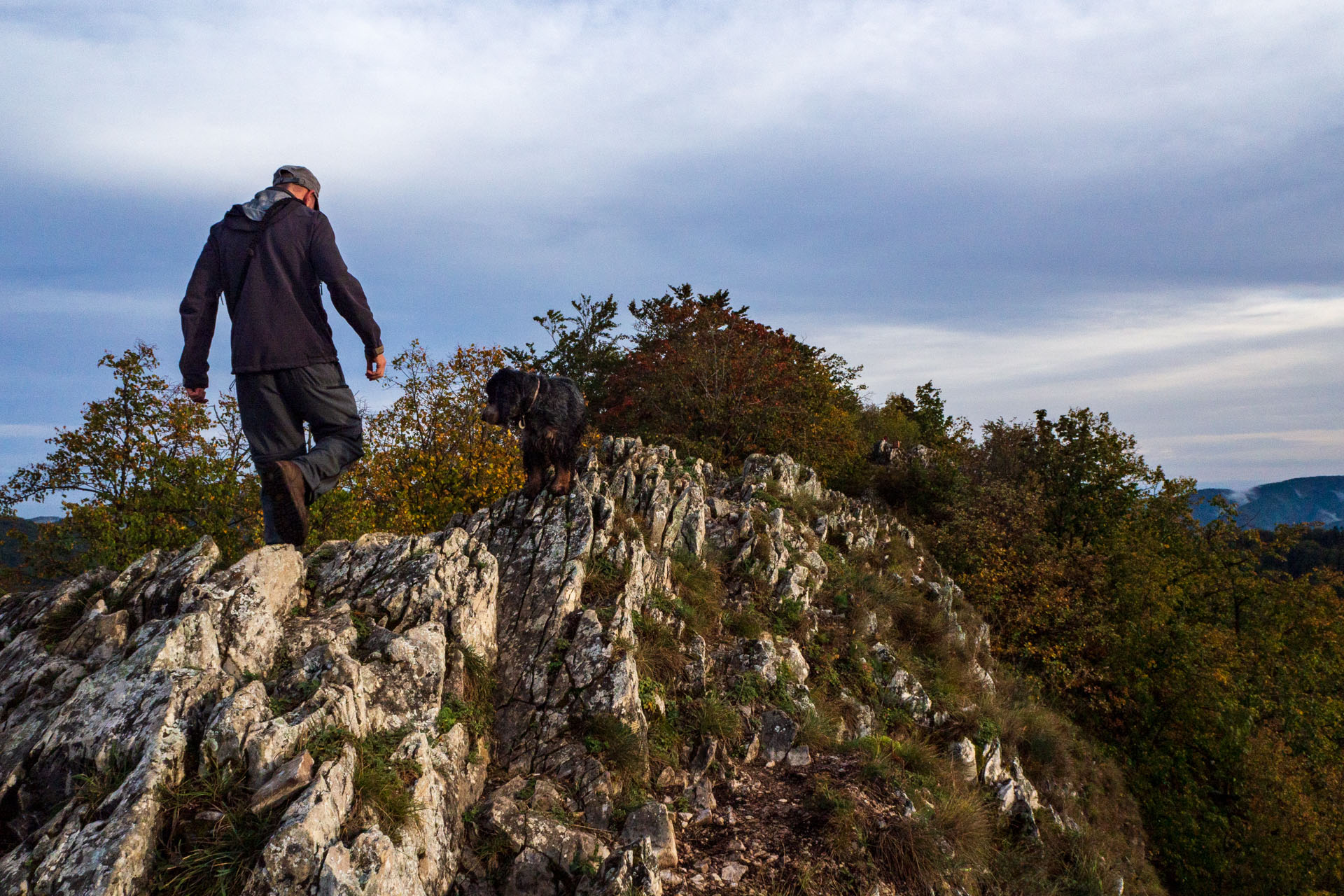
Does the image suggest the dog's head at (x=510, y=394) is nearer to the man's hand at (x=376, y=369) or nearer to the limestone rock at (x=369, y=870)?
the man's hand at (x=376, y=369)

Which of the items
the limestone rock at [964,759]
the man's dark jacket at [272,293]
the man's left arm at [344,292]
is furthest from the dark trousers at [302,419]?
the limestone rock at [964,759]

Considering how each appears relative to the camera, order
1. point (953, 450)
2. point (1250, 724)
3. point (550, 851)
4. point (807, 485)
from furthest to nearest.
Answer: point (953, 450)
point (1250, 724)
point (807, 485)
point (550, 851)

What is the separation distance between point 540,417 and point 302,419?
9.56 feet

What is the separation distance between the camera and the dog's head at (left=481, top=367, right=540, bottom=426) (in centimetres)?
789

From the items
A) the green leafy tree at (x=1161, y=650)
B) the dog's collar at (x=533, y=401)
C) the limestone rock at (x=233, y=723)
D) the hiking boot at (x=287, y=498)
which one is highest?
the dog's collar at (x=533, y=401)

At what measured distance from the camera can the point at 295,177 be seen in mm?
5691

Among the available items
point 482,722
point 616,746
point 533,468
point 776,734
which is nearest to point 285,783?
point 482,722

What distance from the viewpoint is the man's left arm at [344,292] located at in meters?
5.42

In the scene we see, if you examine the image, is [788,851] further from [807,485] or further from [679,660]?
[807,485]

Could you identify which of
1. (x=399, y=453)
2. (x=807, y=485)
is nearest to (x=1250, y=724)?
(x=807, y=485)

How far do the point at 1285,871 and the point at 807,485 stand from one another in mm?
19127

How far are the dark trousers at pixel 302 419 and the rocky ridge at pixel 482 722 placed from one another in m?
0.94

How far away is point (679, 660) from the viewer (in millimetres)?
7887

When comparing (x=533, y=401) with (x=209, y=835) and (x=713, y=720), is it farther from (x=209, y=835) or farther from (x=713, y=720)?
(x=209, y=835)
